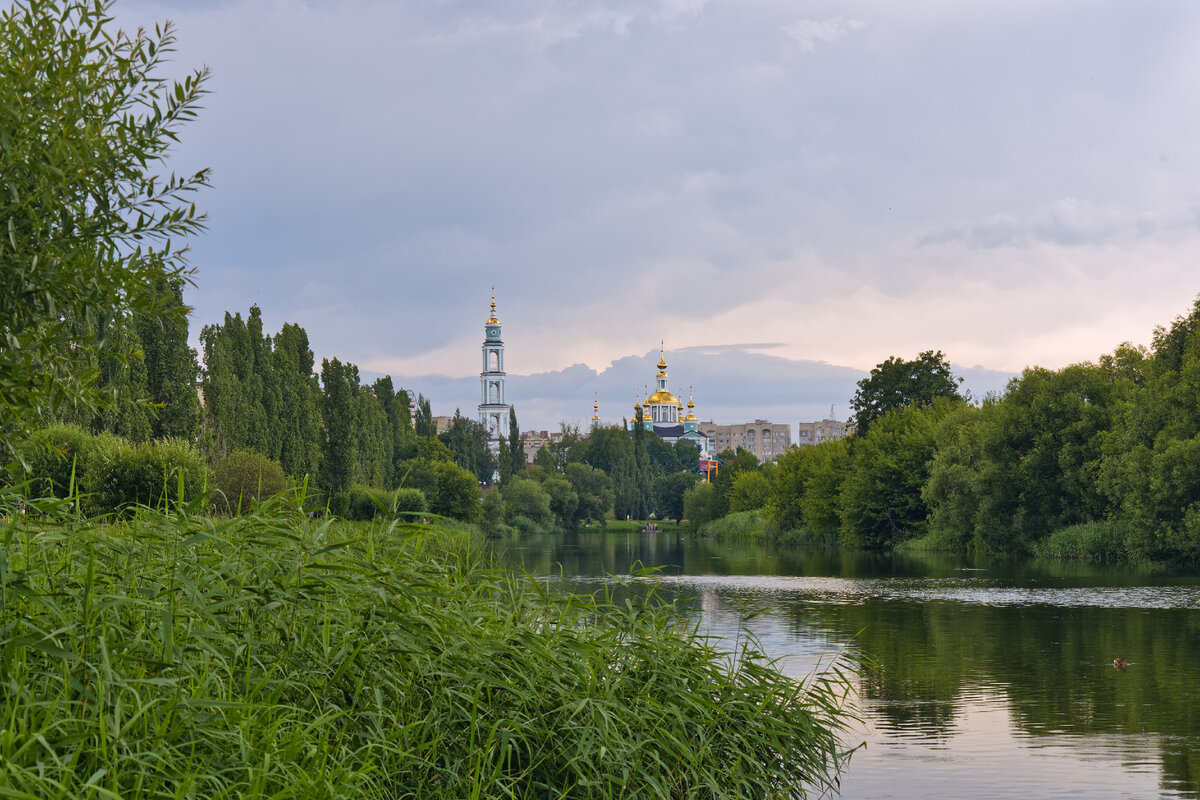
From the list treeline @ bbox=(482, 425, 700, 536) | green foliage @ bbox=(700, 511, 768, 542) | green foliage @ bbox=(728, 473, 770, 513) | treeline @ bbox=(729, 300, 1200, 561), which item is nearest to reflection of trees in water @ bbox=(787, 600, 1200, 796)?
treeline @ bbox=(729, 300, 1200, 561)

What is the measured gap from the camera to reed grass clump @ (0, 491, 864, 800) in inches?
223

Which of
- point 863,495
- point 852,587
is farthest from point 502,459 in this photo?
point 852,587

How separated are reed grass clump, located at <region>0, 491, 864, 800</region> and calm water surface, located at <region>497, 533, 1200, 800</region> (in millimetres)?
1172

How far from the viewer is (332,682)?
704 cm

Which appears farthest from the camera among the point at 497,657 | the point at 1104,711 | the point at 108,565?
the point at 1104,711

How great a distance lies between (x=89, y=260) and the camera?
236 inches

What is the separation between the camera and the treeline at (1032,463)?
A: 147 ft

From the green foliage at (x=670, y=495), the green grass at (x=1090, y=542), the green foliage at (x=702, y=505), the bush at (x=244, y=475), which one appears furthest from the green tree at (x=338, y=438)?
the green foliage at (x=670, y=495)

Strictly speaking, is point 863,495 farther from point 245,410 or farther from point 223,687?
point 223,687

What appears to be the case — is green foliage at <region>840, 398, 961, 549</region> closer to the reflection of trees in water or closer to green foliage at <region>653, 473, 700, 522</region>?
the reflection of trees in water

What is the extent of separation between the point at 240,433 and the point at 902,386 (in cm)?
4516

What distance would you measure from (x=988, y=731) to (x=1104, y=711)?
2270mm

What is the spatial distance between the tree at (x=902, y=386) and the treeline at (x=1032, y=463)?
0.09 meters

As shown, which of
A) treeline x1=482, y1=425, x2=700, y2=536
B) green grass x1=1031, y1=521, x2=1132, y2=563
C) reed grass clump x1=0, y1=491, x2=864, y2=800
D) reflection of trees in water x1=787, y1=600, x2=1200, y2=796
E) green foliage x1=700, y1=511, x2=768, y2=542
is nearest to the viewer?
reed grass clump x1=0, y1=491, x2=864, y2=800
